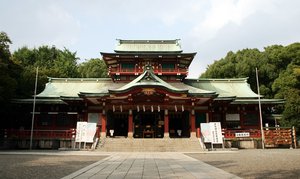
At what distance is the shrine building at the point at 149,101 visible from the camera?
24328 millimetres

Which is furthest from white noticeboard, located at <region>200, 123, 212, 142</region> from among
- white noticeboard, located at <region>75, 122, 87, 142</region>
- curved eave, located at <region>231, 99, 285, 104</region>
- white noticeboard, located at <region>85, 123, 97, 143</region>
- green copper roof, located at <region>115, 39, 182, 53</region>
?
green copper roof, located at <region>115, 39, 182, 53</region>

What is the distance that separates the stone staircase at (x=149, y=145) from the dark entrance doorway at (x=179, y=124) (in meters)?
4.63

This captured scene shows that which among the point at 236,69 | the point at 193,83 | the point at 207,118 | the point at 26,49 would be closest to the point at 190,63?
the point at 193,83

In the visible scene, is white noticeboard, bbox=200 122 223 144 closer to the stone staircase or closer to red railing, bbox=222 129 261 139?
the stone staircase

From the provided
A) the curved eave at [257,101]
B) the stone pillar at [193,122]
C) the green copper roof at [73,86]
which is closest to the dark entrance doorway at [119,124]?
the green copper roof at [73,86]

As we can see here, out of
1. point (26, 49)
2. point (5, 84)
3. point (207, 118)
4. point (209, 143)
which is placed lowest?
point (209, 143)

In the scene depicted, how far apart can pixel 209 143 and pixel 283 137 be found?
7293mm

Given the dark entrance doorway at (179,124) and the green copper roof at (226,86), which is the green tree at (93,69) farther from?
the dark entrance doorway at (179,124)

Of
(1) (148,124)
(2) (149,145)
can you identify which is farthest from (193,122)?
(1) (148,124)

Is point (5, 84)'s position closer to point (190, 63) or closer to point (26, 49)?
point (190, 63)

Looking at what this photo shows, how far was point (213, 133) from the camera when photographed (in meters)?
21.6

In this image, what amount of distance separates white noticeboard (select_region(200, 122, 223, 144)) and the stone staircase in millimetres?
1092

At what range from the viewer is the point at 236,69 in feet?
154

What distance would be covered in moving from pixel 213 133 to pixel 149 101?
22.5 feet
